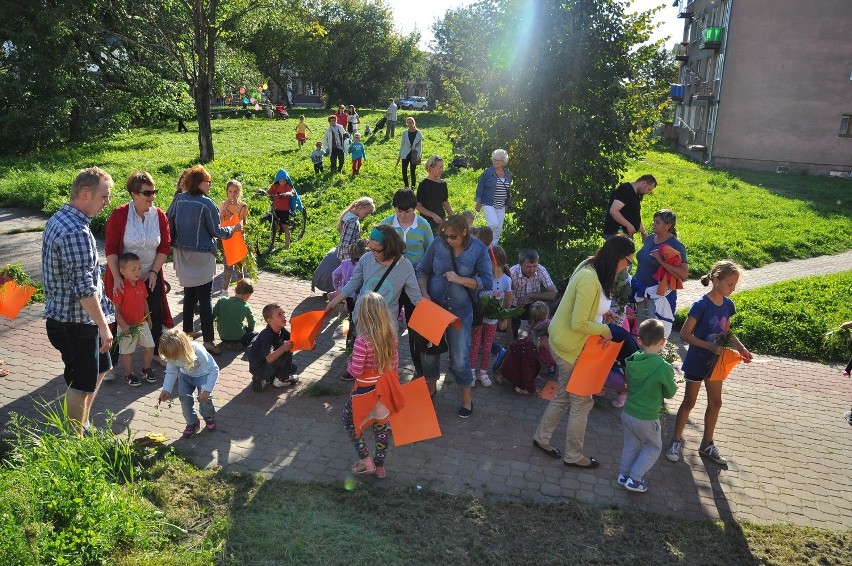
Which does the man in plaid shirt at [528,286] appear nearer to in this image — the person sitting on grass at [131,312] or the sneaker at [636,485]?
the sneaker at [636,485]

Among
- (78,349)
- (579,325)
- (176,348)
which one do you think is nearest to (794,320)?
(579,325)

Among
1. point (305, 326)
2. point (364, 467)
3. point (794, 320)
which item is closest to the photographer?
point (364, 467)

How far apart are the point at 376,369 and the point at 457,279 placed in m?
1.30

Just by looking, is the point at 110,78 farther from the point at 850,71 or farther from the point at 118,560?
the point at 850,71

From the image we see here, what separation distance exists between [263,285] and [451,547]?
647 cm

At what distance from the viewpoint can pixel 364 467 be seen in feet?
16.6

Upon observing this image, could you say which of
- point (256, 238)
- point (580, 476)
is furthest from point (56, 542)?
point (256, 238)

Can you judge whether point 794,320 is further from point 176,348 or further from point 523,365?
point 176,348

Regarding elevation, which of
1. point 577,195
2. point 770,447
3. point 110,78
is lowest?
point 770,447

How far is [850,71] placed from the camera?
1069 inches

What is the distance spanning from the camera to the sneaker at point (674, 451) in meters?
5.55

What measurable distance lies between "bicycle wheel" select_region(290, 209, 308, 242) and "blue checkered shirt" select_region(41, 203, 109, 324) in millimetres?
7180

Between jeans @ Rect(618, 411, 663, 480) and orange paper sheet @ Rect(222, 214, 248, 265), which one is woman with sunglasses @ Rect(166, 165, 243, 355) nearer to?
orange paper sheet @ Rect(222, 214, 248, 265)

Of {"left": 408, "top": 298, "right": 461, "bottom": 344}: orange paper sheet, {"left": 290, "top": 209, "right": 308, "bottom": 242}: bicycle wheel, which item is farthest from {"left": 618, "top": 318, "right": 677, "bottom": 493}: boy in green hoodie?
{"left": 290, "top": 209, "right": 308, "bottom": 242}: bicycle wheel
